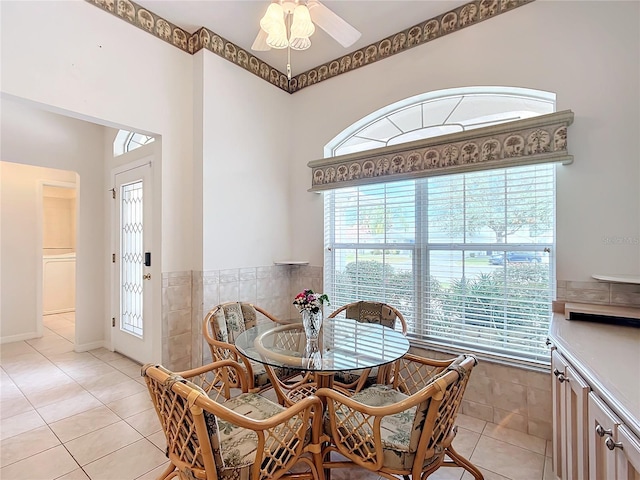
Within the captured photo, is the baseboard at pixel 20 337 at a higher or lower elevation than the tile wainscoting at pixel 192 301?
lower

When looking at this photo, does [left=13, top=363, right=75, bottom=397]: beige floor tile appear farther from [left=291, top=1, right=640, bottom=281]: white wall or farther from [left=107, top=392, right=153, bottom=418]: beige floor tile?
[left=291, top=1, right=640, bottom=281]: white wall

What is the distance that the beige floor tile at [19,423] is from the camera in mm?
2289

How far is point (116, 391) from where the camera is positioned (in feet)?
9.57

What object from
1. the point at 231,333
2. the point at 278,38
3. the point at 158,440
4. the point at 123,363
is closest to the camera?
the point at 278,38

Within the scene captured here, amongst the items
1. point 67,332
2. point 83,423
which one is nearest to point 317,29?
point 83,423

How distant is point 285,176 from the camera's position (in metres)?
3.75

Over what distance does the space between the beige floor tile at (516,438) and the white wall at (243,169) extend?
2490mm

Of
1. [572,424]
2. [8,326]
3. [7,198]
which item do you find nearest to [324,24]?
[572,424]

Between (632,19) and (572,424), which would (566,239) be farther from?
(632,19)

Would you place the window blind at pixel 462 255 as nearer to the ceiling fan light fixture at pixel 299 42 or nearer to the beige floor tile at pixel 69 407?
the ceiling fan light fixture at pixel 299 42

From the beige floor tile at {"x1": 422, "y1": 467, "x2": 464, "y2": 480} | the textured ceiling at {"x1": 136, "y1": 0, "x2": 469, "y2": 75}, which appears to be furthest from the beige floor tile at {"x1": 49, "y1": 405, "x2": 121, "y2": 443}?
the textured ceiling at {"x1": 136, "y1": 0, "x2": 469, "y2": 75}

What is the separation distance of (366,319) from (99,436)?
84.6 inches

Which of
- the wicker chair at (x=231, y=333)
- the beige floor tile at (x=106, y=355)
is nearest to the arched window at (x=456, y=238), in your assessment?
the wicker chair at (x=231, y=333)

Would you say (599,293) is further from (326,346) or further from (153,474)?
(153,474)
